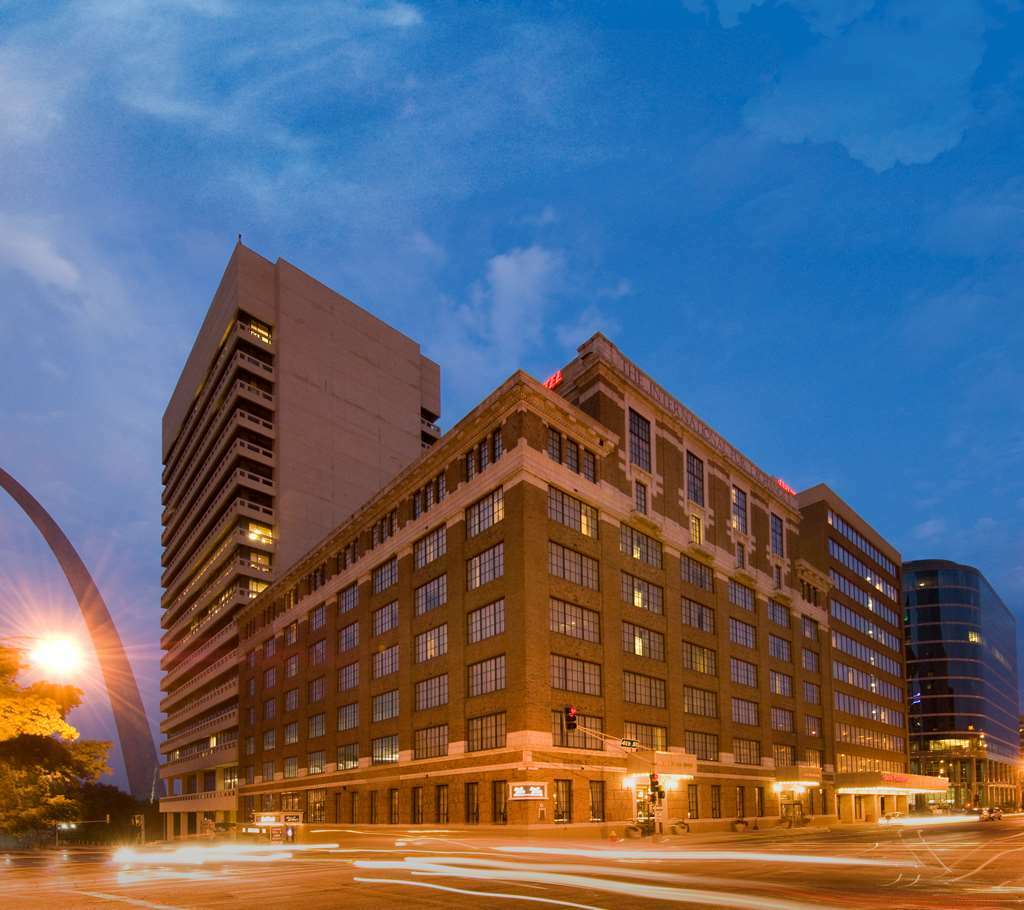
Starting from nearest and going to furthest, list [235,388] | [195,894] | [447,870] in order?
[195,894] → [447,870] → [235,388]

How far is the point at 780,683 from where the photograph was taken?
7600 cm

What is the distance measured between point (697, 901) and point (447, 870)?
1089cm

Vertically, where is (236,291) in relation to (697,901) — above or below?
above

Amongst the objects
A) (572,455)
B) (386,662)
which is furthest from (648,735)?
(386,662)

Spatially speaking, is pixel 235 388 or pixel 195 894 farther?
pixel 235 388

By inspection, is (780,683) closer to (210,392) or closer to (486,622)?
(486,622)

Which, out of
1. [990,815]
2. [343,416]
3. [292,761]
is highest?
[343,416]

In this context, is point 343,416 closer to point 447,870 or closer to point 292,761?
point 292,761

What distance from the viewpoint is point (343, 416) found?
4321 inches

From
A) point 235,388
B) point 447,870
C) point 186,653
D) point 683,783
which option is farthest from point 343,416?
point 447,870

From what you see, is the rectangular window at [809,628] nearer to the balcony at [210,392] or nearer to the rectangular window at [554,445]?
the rectangular window at [554,445]

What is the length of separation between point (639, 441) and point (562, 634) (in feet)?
56.4

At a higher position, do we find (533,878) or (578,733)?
(578,733)

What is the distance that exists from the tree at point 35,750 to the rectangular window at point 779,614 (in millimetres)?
54425
